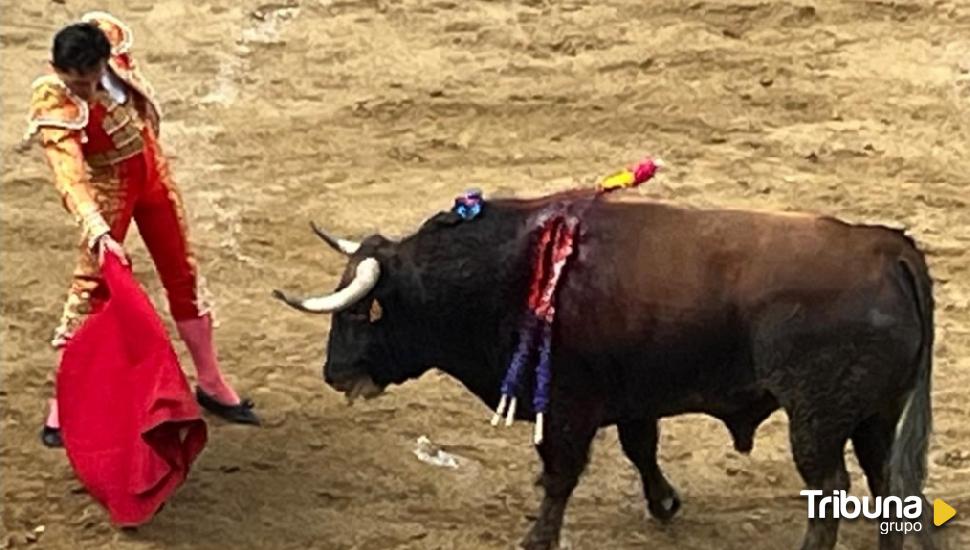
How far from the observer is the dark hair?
6.53 meters

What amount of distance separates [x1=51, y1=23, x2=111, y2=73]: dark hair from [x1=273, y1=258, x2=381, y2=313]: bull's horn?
3.02 ft

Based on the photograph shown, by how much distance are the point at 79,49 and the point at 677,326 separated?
190 centimetres

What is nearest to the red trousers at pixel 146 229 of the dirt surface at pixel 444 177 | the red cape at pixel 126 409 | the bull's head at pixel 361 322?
the red cape at pixel 126 409

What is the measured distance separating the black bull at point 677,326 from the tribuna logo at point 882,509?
3cm

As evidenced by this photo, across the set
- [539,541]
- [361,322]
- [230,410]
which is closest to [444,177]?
[230,410]

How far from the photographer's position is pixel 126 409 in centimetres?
698

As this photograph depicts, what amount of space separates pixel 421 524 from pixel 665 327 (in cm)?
122

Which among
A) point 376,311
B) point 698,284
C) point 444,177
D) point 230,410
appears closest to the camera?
point 698,284

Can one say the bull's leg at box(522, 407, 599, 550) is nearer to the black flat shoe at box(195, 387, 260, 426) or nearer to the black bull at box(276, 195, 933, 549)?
the black bull at box(276, 195, 933, 549)

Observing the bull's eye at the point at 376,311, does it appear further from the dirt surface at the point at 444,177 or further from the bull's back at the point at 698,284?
the dirt surface at the point at 444,177

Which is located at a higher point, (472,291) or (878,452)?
(472,291)

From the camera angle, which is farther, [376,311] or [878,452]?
[376,311]

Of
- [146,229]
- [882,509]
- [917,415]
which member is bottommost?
[882,509]

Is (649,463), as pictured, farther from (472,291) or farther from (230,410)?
(230,410)
